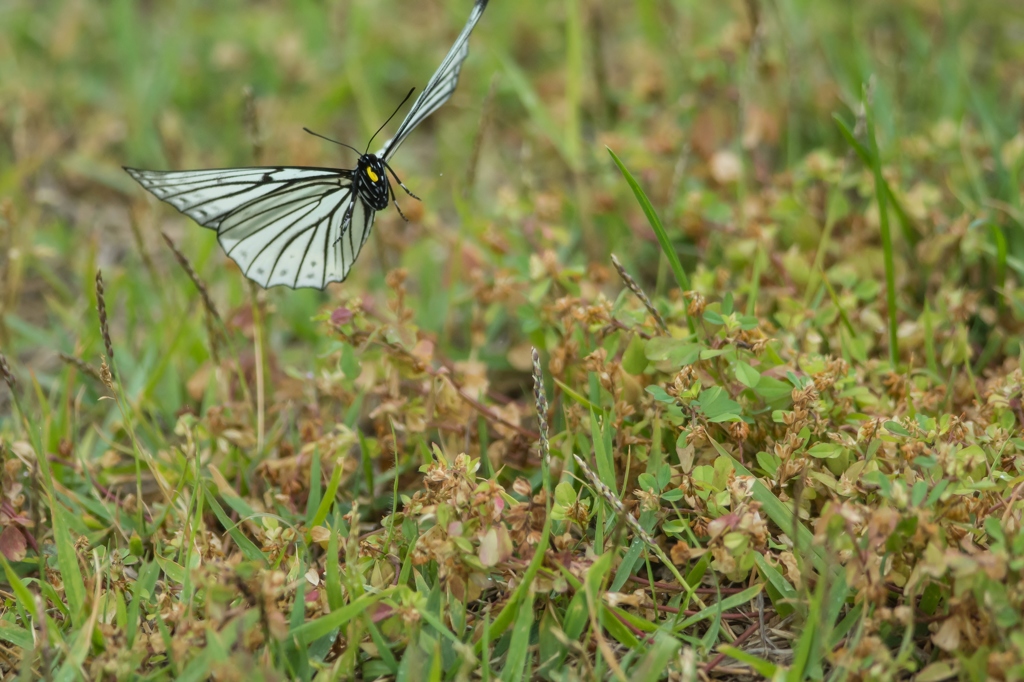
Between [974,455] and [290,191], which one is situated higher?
[290,191]

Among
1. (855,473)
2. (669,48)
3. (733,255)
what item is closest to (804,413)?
(855,473)

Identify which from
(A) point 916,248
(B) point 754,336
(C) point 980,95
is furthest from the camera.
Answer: (C) point 980,95

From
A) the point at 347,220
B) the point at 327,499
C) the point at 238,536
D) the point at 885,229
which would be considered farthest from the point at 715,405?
the point at 347,220

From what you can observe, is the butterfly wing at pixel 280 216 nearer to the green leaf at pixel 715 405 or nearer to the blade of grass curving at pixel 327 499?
the blade of grass curving at pixel 327 499

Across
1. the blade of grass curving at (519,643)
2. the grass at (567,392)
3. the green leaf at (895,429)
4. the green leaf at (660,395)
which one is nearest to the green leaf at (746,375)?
the grass at (567,392)

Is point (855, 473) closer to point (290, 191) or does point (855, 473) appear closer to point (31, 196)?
point (290, 191)

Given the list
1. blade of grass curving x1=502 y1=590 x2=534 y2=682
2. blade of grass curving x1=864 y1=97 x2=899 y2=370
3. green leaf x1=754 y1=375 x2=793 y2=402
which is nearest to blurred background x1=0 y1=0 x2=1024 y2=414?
blade of grass curving x1=864 y1=97 x2=899 y2=370

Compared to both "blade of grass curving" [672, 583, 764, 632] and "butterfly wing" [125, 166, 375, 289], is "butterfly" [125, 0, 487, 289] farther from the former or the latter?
"blade of grass curving" [672, 583, 764, 632]

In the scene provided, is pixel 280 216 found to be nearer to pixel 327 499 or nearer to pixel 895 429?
pixel 327 499
